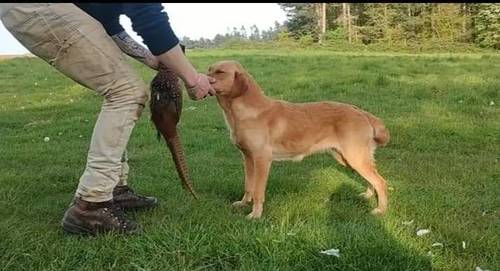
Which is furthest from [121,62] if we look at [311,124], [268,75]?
[268,75]

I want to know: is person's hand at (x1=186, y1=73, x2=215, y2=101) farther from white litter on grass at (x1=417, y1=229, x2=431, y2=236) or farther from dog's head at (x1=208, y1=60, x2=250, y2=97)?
white litter on grass at (x1=417, y1=229, x2=431, y2=236)

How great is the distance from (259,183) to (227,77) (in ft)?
3.02

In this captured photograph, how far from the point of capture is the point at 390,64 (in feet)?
63.5

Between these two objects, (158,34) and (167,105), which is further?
(167,105)

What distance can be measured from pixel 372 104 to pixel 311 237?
8432 millimetres

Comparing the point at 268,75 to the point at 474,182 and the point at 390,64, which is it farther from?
the point at 474,182

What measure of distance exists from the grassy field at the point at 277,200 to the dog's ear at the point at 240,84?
0.94 meters

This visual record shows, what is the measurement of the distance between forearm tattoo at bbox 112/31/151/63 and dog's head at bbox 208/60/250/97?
0.64 m

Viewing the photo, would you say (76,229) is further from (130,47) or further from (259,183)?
(259,183)

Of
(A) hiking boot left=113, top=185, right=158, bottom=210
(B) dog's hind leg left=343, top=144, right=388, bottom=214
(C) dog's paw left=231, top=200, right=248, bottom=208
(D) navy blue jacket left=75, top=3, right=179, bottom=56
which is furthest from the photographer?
(B) dog's hind leg left=343, top=144, right=388, bottom=214

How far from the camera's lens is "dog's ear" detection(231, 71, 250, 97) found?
16.4 ft

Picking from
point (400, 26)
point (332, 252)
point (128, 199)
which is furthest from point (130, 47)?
point (400, 26)

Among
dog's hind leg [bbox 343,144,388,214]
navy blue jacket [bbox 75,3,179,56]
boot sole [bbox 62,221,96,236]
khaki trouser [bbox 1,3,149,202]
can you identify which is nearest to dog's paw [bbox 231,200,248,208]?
dog's hind leg [bbox 343,144,388,214]

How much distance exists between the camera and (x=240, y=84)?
504cm
